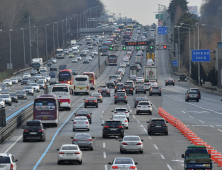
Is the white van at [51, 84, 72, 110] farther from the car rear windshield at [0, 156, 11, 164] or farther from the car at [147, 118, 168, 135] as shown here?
the car rear windshield at [0, 156, 11, 164]

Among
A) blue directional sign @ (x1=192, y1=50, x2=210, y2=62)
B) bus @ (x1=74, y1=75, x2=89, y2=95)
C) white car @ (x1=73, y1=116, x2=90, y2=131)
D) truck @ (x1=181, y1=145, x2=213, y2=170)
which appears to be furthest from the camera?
blue directional sign @ (x1=192, y1=50, x2=210, y2=62)

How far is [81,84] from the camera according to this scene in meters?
83.8

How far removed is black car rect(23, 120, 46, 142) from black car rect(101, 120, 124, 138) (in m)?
5.13

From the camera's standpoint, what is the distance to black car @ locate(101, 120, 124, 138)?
138 feet

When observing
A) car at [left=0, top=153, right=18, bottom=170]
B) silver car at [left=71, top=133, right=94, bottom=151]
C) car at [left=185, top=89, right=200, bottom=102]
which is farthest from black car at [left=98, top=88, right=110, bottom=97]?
car at [left=0, top=153, right=18, bottom=170]

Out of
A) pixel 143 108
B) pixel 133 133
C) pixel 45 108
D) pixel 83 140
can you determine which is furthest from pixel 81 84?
pixel 83 140

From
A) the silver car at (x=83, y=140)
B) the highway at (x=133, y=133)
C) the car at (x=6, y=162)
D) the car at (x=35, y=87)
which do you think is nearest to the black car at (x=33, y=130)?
the highway at (x=133, y=133)

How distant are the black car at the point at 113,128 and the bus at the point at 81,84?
40.2 meters

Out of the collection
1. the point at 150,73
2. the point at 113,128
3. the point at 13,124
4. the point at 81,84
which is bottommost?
the point at 13,124

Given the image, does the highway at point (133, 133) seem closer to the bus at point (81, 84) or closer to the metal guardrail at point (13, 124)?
the metal guardrail at point (13, 124)

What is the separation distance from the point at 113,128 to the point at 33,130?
6.23 meters

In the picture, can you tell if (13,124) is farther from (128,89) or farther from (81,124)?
(128,89)

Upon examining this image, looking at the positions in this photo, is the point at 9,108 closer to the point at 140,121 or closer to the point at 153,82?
the point at 140,121

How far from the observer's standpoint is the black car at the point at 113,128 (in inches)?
1655
